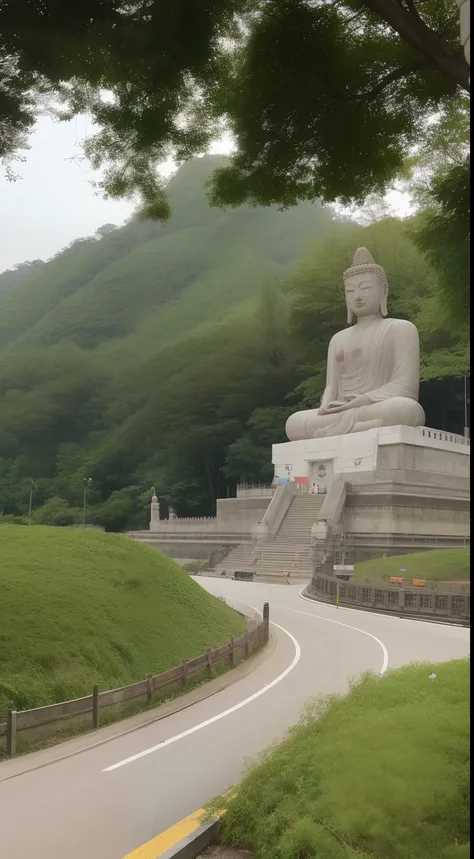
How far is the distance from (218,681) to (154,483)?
962 inches

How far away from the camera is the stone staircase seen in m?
20.1

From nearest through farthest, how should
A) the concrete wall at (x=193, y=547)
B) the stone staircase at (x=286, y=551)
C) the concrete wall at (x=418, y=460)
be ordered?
1. the stone staircase at (x=286, y=551)
2. the concrete wall at (x=418, y=460)
3. the concrete wall at (x=193, y=547)

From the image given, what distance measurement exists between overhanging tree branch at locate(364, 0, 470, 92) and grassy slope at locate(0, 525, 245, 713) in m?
4.83

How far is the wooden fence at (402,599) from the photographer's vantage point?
38.4 feet

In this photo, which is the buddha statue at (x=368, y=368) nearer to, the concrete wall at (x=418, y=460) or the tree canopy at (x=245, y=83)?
the concrete wall at (x=418, y=460)

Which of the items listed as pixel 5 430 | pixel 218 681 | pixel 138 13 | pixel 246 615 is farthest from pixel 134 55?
pixel 5 430

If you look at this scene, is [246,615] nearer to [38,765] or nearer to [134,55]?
[38,765]

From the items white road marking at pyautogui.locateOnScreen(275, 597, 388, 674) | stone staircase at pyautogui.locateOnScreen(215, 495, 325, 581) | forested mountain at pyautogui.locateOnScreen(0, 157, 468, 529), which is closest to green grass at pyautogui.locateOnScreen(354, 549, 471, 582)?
stone staircase at pyautogui.locateOnScreen(215, 495, 325, 581)

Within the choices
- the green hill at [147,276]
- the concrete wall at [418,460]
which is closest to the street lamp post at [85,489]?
the concrete wall at [418,460]

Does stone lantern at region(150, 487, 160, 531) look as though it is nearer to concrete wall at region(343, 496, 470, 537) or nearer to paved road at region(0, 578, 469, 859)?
concrete wall at region(343, 496, 470, 537)

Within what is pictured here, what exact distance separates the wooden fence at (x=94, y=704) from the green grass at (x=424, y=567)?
347 inches

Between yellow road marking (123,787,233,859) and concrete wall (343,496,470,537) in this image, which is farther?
concrete wall (343,496,470,537)

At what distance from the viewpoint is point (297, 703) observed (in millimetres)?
5324

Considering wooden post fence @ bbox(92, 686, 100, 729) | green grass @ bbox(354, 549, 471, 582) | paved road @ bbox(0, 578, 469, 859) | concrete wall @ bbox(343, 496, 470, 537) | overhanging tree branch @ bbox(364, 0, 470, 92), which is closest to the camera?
paved road @ bbox(0, 578, 469, 859)
